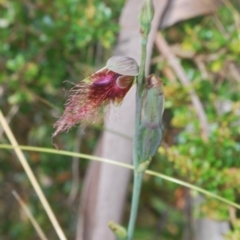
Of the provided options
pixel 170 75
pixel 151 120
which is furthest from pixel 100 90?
pixel 170 75

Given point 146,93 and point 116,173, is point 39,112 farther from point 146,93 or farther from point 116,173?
point 146,93

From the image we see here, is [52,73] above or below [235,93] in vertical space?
above

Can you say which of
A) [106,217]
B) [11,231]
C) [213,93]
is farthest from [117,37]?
[11,231]

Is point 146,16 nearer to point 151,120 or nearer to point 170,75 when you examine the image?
point 151,120

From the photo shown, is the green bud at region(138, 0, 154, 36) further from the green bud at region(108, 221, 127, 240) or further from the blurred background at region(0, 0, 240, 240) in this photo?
the blurred background at region(0, 0, 240, 240)

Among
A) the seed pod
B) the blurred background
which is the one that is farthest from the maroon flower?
the blurred background

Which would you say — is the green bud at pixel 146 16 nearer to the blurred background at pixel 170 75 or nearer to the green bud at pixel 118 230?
the green bud at pixel 118 230

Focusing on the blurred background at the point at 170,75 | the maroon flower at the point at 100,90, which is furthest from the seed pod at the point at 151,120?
the blurred background at the point at 170,75
